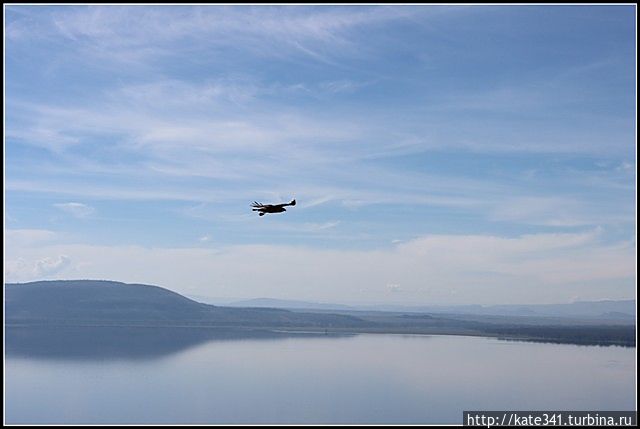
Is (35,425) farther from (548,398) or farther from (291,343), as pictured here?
(291,343)

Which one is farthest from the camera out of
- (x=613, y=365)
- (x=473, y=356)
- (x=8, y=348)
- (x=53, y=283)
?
(x=53, y=283)

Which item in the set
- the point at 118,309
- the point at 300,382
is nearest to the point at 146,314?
the point at 118,309

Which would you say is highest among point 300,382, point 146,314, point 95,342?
point 146,314

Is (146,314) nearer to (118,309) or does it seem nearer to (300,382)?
(118,309)

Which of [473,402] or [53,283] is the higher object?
[53,283]

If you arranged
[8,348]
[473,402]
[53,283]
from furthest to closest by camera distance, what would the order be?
[53,283], [8,348], [473,402]

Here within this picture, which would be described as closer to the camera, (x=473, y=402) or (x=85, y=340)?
(x=473, y=402)

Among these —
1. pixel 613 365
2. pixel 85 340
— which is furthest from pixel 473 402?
pixel 85 340

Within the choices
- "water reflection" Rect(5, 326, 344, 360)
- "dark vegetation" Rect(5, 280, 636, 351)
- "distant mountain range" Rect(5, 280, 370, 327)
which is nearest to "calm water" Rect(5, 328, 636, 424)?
"water reflection" Rect(5, 326, 344, 360)
